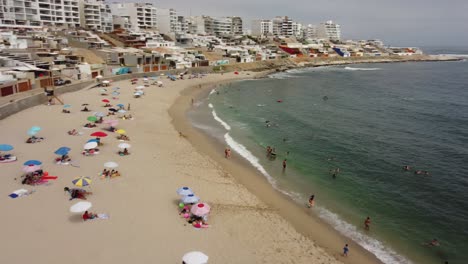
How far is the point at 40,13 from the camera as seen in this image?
92688mm

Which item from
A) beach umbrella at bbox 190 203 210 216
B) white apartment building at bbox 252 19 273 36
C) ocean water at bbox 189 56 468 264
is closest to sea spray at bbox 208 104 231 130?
ocean water at bbox 189 56 468 264

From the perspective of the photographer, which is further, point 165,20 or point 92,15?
point 165,20

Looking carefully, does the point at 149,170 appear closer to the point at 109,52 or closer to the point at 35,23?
the point at 109,52

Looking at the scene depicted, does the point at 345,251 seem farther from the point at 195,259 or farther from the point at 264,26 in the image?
the point at 264,26

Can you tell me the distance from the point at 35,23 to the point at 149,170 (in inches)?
3489

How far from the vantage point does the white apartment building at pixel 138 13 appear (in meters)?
125

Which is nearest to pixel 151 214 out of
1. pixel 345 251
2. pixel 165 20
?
pixel 345 251

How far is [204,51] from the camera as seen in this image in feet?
344

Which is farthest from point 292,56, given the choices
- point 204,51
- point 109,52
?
point 109,52

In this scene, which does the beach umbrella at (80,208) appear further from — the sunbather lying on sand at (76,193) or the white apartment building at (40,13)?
the white apartment building at (40,13)

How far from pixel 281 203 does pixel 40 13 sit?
98061 mm

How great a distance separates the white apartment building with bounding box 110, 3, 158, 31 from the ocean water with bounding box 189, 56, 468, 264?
3051 inches

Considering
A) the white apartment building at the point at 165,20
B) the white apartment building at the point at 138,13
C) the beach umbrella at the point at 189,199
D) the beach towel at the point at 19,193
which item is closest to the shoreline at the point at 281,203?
the beach umbrella at the point at 189,199

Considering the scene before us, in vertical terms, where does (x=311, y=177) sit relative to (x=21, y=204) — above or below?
below
